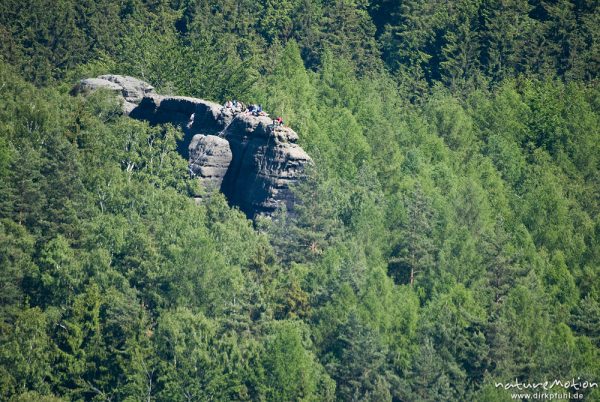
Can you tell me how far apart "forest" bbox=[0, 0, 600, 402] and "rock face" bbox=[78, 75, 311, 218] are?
3.57 ft

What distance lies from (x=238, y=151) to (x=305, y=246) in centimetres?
771

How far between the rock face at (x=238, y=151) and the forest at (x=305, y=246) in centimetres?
109

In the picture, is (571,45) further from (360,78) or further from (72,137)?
(72,137)

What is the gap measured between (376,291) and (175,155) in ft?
55.5

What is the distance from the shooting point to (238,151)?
10194cm

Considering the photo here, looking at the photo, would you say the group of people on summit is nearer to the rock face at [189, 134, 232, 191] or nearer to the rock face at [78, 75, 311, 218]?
the rock face at [78, 75, 311, 218]

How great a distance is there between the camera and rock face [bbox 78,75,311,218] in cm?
9938

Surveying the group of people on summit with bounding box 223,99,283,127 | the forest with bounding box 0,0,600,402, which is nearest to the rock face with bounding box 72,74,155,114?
the forest with bounding box 0,0,600,402

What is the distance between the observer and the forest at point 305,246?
8675 cm

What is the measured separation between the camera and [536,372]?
290ft

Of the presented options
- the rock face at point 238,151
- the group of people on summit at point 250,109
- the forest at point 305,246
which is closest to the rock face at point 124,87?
the forest at point 305,246

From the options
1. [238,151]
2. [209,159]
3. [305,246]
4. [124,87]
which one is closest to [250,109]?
[238,151]

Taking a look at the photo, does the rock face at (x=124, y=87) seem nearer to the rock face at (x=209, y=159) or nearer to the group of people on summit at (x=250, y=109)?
the group of people on summit at (x=250, y=109)

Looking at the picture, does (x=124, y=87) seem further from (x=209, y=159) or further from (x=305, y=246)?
(x=305, y=246)
